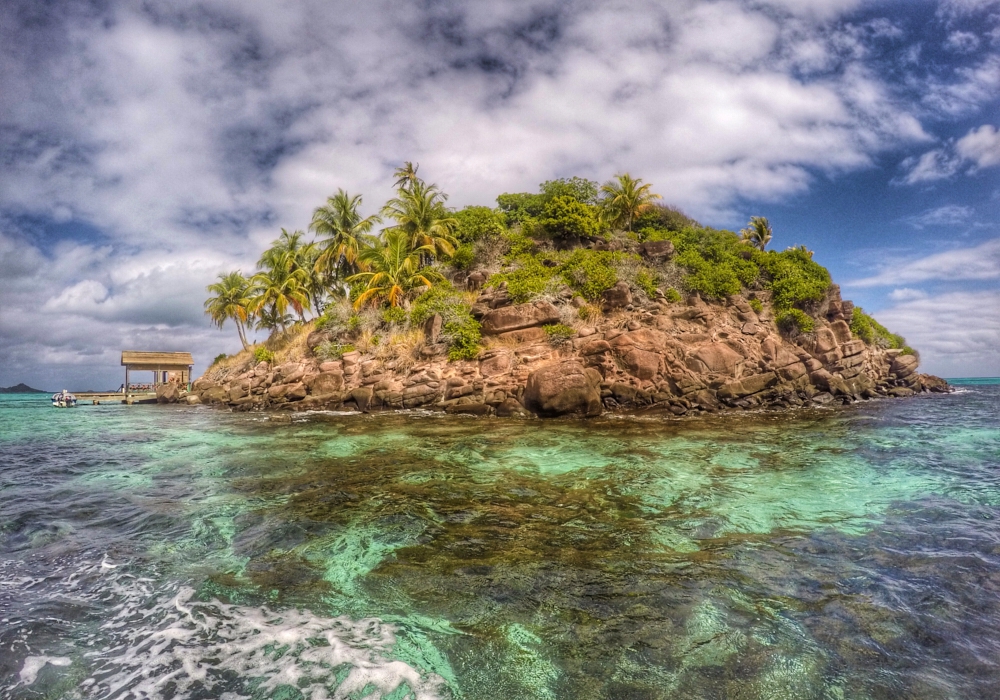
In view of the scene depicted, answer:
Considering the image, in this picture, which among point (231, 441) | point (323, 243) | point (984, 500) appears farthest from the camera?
point (323, 243)

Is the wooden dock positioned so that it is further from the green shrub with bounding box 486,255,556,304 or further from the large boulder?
the large boulder

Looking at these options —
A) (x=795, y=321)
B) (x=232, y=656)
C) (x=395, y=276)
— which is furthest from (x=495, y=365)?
(x=232, y=656)

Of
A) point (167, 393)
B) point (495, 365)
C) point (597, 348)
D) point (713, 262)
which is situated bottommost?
point (167, 393)

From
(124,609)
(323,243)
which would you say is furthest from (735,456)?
(323,243)

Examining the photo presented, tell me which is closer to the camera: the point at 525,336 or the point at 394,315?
Result: the point at 525,336

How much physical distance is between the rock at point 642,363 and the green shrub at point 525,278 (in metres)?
6.74

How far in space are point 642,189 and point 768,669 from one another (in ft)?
109

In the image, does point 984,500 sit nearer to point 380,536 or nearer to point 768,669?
point 768,669

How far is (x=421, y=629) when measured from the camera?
161 inches

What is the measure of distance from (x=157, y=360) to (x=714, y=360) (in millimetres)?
50998

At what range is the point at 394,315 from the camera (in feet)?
94.3

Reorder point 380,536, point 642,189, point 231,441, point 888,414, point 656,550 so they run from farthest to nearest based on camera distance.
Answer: point 642,189 < point 888,414 < point 231,441 < point 380,536 < point 656,550

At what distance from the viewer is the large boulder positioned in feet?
66.9

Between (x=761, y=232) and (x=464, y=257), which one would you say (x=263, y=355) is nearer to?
(x=464, y=257)
